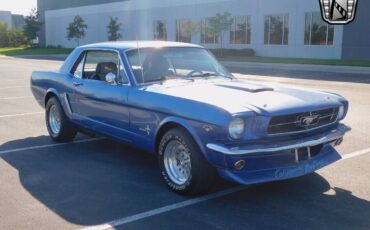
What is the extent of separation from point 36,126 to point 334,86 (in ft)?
34.4

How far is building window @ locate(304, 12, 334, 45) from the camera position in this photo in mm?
31516

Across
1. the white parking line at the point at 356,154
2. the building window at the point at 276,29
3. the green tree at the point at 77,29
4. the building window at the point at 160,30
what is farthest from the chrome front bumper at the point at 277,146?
the green tree at the point at 77,29

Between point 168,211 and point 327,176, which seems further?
point 327,176

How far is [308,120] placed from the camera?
484 centimetres

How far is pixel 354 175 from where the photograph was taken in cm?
559

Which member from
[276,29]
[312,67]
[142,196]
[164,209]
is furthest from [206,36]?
[164,209]

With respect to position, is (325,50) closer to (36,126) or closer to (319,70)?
(319,70)

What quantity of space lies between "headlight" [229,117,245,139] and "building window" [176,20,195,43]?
37.7m

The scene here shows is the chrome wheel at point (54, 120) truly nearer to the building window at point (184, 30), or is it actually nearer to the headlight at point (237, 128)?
the headlight at point (237, 128)

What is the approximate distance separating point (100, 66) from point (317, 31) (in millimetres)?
28124

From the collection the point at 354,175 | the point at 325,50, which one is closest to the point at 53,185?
the point at 354,175

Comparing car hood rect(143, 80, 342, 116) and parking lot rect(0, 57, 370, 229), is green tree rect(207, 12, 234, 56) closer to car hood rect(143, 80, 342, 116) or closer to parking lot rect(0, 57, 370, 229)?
parking lot rect(0, 57, 370, 229)

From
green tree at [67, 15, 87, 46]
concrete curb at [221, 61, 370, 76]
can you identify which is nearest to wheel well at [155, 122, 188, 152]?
concrete curb at [221, 61, 370, 76]

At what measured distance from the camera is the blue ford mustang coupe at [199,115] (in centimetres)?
448
